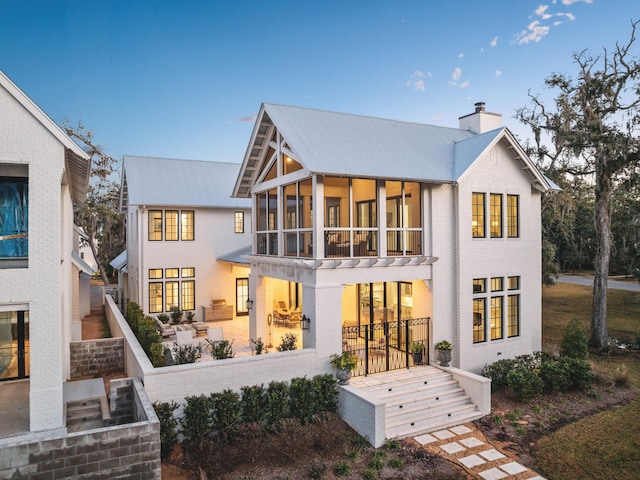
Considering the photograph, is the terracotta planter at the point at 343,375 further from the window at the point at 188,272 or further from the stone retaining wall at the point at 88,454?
the window at the point at 188,272

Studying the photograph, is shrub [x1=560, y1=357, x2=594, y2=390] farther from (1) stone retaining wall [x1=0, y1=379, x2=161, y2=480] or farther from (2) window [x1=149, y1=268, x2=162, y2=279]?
(2) window [x1=149, y1=268, x2=162, y2=279]

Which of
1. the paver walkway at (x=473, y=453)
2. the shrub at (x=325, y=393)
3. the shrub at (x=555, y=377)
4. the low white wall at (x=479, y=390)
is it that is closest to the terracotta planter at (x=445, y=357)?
the low white wall at (x=479, y=390)

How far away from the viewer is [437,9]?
58.3ft

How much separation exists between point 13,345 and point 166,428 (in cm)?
573

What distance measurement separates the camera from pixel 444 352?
43.9ft

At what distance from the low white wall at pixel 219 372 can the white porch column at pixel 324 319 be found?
333 millimetres

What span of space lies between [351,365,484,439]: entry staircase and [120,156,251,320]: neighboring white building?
33.6 feet

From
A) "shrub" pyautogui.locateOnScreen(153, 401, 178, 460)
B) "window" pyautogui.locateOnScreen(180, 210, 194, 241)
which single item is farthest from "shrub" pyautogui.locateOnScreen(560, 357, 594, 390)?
"window" pyautogui.locateOnScreen(180, 210, 194, 241)

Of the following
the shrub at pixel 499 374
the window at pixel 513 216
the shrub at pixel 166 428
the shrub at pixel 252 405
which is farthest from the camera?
the window at pixel 513 216

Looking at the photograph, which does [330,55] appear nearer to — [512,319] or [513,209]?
[513,209]

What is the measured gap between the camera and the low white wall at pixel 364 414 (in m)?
10.1

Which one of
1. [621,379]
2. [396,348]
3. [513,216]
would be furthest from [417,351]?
[621,379]

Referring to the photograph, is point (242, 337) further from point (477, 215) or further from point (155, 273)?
point (477, 215)

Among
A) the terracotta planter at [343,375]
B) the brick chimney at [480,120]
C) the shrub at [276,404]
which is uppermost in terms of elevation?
the brick chimney at [480,120]
